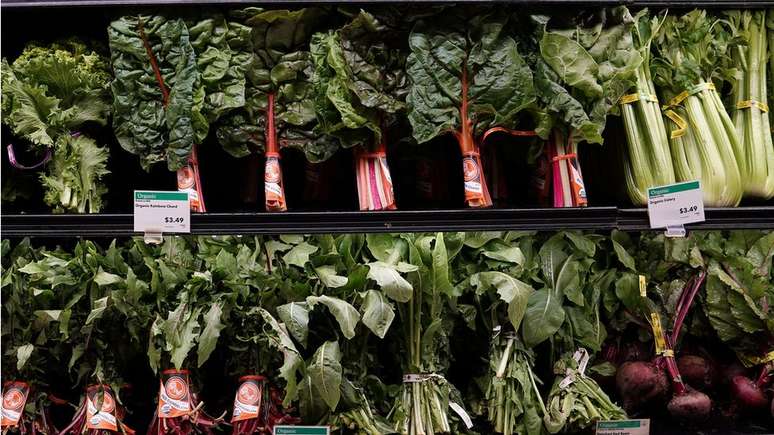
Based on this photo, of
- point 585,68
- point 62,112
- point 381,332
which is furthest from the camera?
point 62,112

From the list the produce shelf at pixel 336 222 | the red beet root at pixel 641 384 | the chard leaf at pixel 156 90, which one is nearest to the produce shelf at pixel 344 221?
the produce shelf at pixel 336 222

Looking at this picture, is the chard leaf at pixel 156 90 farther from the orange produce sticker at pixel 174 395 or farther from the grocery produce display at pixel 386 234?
the orange produce sticker at pixel 174 395

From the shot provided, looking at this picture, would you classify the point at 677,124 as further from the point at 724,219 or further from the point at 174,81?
the point at 174,81

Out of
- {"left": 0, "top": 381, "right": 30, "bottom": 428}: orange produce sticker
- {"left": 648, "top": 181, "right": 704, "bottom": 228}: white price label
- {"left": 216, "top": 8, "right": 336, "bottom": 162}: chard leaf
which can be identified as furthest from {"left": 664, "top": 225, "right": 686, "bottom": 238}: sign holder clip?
{"left": 0, "top": 381, "right": 30, "bottom": 428}: orange produce sticker

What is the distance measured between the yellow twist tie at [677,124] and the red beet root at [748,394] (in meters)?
0.78

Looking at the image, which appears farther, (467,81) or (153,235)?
(467,81)

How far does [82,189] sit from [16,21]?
641 mm

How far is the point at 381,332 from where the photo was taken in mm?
1873

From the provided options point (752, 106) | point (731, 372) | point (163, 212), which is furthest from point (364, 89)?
point (731, 372)

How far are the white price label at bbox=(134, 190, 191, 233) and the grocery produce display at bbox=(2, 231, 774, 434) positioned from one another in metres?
0.13

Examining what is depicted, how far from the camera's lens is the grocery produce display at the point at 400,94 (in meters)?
2.00

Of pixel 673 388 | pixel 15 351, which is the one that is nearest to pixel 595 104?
pixel 673 388

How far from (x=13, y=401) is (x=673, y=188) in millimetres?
1946

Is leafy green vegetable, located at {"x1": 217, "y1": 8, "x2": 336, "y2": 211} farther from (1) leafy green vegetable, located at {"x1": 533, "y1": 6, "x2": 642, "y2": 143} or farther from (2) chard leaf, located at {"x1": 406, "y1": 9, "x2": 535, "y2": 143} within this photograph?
(1) leafy green vegetable, located at {"x1": 533, "y1": 6, "x2": 642, "y2": 143}
